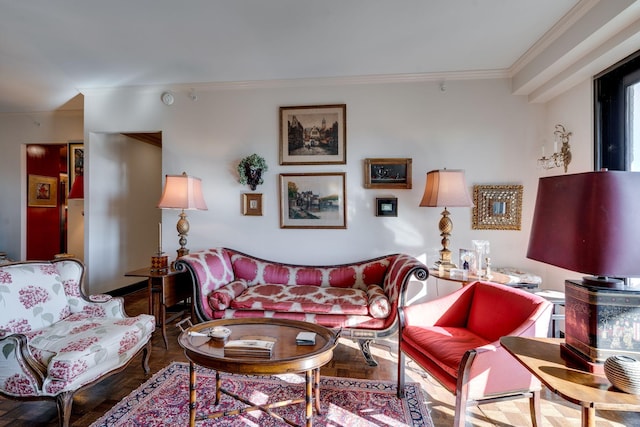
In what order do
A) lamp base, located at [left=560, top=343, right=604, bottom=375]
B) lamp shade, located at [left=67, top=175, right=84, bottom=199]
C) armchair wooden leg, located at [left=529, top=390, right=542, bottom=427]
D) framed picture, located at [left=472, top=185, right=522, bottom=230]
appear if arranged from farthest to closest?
lamp shade, located at [left=67, top=175, right=84, bottom=199] → framed picture, located at [left=472, top=185, right=522, bottom=230] → armchair wooden leg, located at [left=529, top=390, right=542, bottom=427] → lamp base, located at [left=560, top=343, right=604, bottom=375]

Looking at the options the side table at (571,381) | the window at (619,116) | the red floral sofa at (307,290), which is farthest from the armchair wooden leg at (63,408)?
the window at (619,116)

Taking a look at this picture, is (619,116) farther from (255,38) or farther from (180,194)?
(180,194)

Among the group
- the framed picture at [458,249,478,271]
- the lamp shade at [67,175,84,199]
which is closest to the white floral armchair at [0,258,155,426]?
the lamp shade at [67,175,84,199]

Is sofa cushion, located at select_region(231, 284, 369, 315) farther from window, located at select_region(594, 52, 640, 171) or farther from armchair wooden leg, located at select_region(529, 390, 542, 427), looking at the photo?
window, located at select_region(594, 52, 640, 171)

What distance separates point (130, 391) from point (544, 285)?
377 centimetres

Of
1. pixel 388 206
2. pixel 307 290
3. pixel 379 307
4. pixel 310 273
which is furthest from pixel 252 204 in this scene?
pixel 379 307

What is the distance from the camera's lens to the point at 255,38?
2758 mm

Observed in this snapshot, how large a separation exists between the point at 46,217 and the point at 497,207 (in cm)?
655

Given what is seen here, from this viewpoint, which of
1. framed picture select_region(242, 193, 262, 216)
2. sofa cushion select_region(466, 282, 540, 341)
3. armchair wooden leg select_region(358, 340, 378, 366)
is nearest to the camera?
sofa cushion select_region(466, 282, 540, 341)

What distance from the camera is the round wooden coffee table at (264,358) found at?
61.4 inches

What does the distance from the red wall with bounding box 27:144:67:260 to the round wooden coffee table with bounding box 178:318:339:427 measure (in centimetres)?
478

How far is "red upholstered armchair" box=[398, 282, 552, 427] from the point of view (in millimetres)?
1612

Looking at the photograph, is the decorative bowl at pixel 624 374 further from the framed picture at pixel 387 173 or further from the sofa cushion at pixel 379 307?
the framed picture at pixel 387 173

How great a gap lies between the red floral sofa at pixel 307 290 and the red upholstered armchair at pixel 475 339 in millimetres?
431
